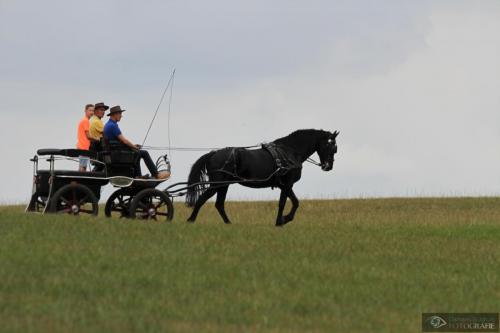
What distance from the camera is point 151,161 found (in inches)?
739

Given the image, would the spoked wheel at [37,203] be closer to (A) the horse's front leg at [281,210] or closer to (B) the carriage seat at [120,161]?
(B) the carriage seat at [120,161]

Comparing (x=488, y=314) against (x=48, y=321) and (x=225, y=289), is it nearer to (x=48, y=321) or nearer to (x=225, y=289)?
(x=225, y=289)

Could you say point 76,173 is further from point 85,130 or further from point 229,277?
point 229,277

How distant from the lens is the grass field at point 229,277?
1080 centimetres

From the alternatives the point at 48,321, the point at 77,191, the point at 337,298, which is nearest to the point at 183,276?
the point at 337,298

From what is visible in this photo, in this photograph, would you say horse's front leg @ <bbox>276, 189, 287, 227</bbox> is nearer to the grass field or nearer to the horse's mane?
the horse's mane

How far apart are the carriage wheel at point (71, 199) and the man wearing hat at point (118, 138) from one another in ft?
3.21

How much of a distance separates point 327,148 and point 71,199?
5.33 m

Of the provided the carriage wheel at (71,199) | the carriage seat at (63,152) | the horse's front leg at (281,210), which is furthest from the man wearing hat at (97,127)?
the horse's front leg at (281,210)

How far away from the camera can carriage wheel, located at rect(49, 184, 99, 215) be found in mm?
18109

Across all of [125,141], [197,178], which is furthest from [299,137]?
[125,141]

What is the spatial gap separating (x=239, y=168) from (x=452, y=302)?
26.1ft

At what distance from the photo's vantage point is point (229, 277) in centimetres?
1320

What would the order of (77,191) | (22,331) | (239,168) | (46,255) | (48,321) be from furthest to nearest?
(239,168) < (77,191) < (46,255) < (48,321) < (22,331)
